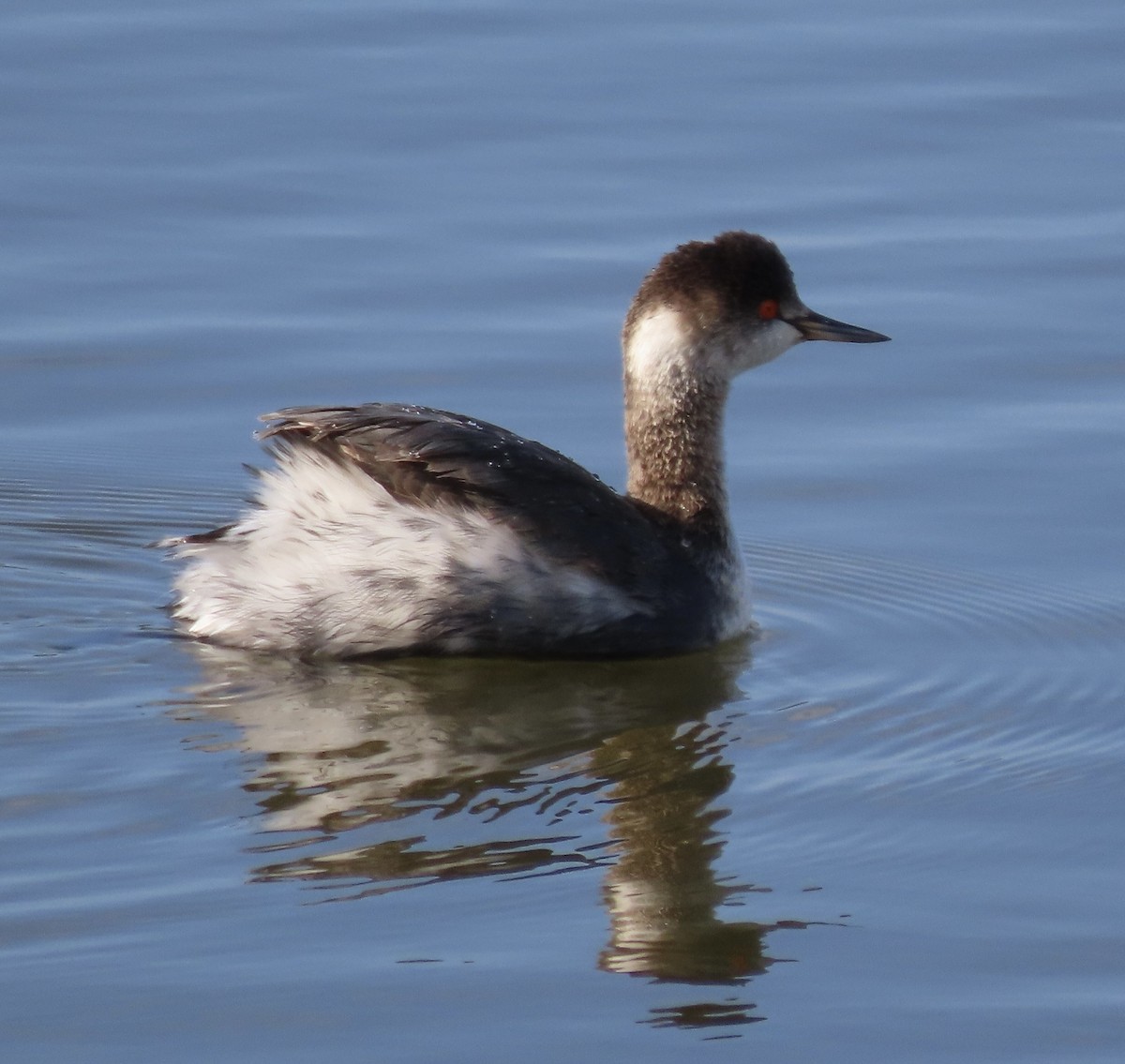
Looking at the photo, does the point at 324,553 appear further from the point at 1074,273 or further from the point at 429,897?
the point at 1074,273

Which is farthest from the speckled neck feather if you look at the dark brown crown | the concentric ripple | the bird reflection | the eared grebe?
the bird reflection

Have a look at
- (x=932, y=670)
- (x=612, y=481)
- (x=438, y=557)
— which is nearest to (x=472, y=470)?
(x=438, y=557)

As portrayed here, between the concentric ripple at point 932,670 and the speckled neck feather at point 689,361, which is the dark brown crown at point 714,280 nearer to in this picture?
the speckled neck feather at point 689,361

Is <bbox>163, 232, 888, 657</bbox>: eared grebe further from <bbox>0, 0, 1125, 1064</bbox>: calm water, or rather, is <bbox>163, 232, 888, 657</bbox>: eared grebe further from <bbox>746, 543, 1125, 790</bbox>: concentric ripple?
<bbox>746, 543, 1125, 790</bbox>: concentric ripple

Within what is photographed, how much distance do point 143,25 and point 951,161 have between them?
4173 millimetres

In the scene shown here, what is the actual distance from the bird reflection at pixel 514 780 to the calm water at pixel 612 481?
2 centimetres

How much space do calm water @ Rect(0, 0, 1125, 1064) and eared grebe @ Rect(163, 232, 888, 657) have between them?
12 centimetres

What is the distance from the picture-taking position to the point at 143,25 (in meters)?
12.7

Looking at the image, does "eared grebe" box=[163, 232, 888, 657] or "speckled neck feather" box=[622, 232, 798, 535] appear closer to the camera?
"eared grebe" box=[163, 232, 888, 657]

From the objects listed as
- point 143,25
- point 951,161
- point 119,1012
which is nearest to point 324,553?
point 119,1012

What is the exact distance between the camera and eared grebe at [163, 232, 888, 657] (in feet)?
24.0

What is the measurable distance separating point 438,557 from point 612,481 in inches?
65.1

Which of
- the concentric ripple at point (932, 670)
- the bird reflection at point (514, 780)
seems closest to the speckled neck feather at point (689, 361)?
the concentric ripple at point (932, 670)

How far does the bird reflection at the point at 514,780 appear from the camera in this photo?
5645 millimetres
